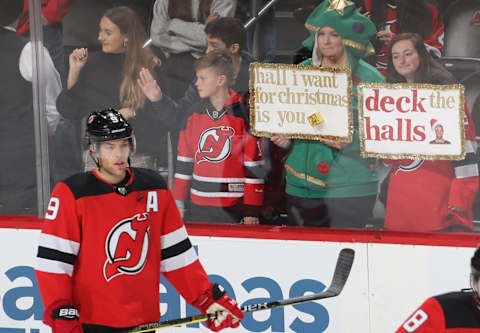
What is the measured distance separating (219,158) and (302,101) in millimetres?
429

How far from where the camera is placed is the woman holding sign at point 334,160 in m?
2.90

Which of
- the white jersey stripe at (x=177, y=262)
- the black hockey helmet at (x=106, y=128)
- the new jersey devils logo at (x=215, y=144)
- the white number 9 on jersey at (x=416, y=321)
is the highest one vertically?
the black hockey helmet at (x=106, y=128)

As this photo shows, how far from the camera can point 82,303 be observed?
2.23 metres

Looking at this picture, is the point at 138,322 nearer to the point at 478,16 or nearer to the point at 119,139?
the point at 119,139

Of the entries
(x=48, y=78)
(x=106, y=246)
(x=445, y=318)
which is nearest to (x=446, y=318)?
(x=445, y=318)

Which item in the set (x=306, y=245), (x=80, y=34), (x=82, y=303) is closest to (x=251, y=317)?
(x=306, y=245)

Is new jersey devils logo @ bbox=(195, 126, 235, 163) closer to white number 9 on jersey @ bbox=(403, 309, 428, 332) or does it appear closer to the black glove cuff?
the black glove cuff

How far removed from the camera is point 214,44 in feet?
9.66

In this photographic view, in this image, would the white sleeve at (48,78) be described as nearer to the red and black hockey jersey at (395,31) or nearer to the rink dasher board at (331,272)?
the rink dasher board at (331,272)

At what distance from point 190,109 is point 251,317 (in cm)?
92

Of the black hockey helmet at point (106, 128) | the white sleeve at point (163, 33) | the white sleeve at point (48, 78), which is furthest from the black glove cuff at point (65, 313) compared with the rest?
the white sleeve at point (163, 33)

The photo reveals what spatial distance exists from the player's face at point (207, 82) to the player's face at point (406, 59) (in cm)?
74

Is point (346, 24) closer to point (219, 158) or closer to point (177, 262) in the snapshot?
point (219, 158)

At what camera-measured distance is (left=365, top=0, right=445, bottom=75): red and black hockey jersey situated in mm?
2816
